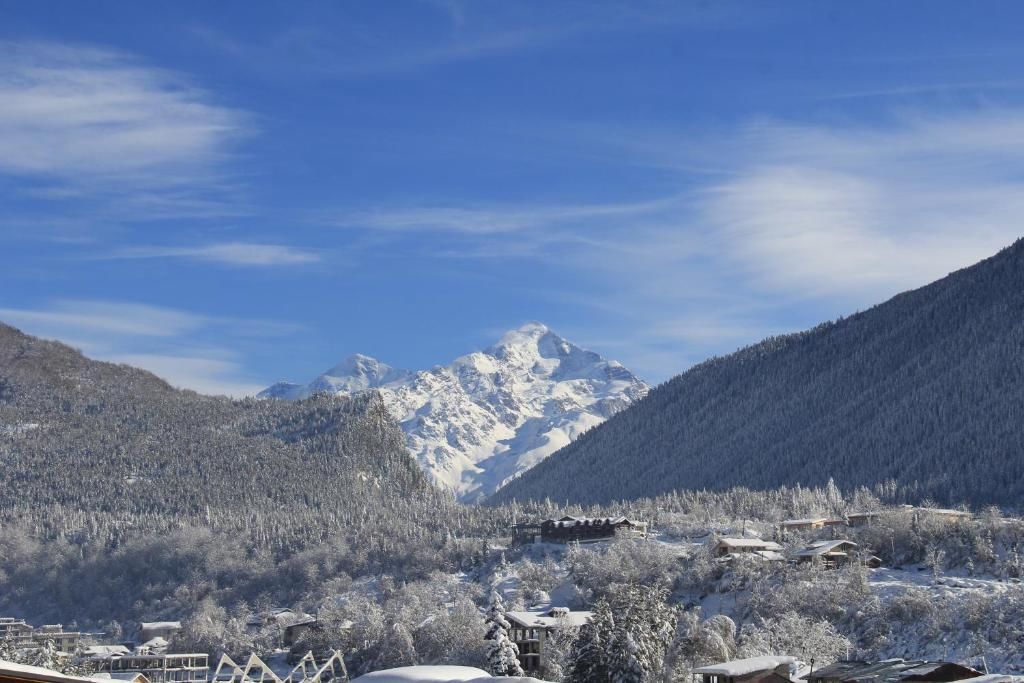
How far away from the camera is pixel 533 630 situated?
559ft

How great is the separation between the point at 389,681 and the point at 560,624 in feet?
235

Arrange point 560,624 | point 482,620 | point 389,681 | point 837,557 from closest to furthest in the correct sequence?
1. point 389,681
2. point 560,624
3. point 482,620
4. point 837,557

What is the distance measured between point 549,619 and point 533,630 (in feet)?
10.2

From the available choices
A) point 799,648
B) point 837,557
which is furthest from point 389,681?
point 837,557

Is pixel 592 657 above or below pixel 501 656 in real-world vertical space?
below

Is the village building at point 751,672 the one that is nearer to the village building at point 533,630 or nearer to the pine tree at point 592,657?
the pine tree at point 592,657

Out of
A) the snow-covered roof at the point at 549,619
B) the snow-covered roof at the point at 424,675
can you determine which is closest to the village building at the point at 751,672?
the snow-covered roof at the point at 424,675

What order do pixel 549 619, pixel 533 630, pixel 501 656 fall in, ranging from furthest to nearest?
pixel 549 619 < pixel 533 630 < pixel 501 656

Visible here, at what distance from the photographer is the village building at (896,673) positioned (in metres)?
106

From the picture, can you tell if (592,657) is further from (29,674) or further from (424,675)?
(29,674)

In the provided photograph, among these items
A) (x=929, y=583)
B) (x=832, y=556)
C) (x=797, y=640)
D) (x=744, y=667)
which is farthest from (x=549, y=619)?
(x=744, y=667)

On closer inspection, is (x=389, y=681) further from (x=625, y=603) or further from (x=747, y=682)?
(x=625, y=603)

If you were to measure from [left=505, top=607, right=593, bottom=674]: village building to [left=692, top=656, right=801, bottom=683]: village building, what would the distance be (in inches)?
1961

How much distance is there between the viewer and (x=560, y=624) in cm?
16962
